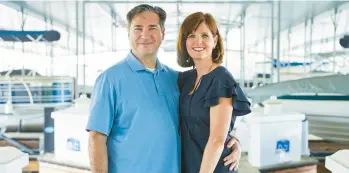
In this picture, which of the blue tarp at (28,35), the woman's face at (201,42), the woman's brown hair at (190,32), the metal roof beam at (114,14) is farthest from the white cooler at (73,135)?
the metal roof beam at (114,14)

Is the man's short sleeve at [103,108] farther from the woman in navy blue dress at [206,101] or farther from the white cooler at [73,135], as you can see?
the white cooler at [73,135]

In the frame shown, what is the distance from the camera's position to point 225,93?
1.06 metres

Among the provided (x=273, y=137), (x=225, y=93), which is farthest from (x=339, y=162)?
(x=273, y=137)

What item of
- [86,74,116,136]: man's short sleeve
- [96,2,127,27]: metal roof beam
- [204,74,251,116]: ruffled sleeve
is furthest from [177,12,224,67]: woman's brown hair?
[96,2,127,27]: metal roof beam

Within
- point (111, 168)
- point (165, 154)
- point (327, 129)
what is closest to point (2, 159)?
point (111, 168)

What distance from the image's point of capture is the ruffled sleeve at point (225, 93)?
1062 millimetres

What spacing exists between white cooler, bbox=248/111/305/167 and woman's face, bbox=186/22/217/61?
1.21 meters

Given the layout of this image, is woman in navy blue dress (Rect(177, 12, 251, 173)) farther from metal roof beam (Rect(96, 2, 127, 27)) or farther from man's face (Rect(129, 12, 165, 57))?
metal roof beam (Rect(96, 2, 127, 27))

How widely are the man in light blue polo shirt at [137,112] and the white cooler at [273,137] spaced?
3.83 ft

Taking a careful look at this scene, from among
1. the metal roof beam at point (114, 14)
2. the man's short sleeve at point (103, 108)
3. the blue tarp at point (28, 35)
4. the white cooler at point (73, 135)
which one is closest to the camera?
the man's short sleeve at point (103, 108)

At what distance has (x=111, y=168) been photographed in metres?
1.13

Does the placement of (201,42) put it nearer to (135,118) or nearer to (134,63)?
(134,63)

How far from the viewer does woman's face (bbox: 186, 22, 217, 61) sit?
114 centimetres

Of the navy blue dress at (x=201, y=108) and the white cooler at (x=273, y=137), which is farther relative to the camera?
the white cooler at (x=273, y=137)
